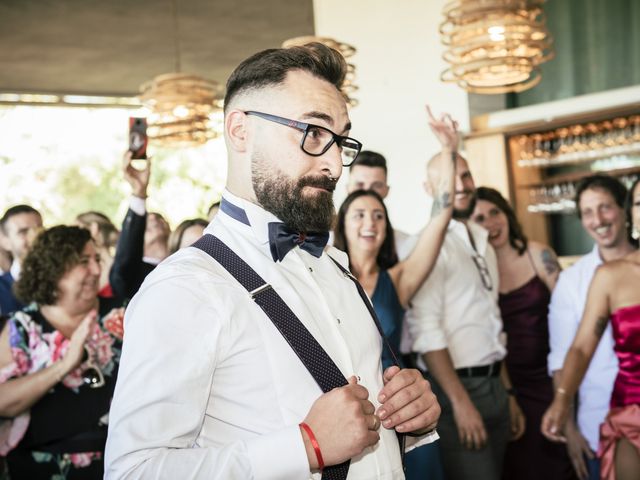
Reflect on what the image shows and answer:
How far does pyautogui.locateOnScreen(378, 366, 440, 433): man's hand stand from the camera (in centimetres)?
127

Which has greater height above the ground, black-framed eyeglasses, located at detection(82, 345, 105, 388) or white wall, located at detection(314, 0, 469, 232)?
white wall, located at detection(314, 0, 469, 232)

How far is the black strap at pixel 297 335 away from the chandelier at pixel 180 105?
2.89 m

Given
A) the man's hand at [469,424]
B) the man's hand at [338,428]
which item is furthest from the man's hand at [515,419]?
the man's hand at [338,428]

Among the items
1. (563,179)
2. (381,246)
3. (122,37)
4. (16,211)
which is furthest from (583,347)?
(122,37)

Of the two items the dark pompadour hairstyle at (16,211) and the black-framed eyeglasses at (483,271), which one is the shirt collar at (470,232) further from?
the dark pompadour hairstyle at (16,211)

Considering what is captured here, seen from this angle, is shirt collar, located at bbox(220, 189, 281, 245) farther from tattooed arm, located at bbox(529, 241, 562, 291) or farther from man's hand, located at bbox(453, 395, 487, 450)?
tattooed arm, located at bbox(529, 241, 562, 291)

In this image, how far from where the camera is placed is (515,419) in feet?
11.5

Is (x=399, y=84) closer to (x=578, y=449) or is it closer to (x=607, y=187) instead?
(x=607, y=187)

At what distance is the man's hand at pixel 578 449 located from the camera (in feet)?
10.9

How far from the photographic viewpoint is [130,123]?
2.72 meters

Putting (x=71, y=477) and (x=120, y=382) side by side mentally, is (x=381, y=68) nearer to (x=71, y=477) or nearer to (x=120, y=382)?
(x=71, y=477)

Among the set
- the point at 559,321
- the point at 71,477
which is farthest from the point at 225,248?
the point at 559,321

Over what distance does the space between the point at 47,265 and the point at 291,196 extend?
163 cm

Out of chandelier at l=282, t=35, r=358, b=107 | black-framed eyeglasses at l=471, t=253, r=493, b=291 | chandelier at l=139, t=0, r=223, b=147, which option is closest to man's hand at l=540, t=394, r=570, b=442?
black-framed eyeglasses at l=471, t=253, r=493, b=291
